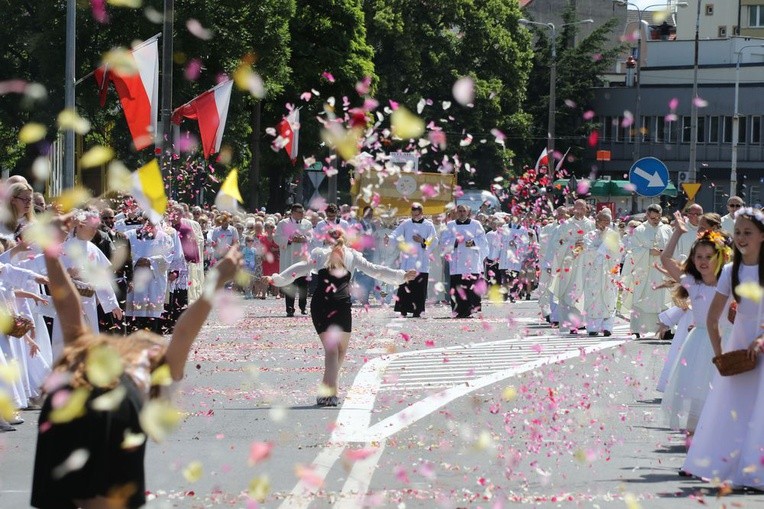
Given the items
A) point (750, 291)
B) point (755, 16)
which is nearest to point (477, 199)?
point (750, 291)

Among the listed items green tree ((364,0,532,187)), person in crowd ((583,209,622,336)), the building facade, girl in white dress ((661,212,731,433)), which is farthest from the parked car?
girl in white dress ((661,212,731,433))

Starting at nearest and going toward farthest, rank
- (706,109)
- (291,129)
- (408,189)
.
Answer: (291,129)
(408,189)
(706,109)

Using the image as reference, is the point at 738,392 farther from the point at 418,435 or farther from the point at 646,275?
the point at 646,275

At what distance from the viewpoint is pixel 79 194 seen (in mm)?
7605

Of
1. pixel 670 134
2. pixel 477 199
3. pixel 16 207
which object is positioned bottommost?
pixel 16 207

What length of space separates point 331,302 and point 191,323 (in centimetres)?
843

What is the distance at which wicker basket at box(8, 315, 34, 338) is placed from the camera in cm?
1199

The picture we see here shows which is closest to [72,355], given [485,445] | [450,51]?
[485,445]

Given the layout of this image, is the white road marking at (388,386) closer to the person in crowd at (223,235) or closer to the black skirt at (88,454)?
the black skirt at (88,454)

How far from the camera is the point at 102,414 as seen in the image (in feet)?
17.5

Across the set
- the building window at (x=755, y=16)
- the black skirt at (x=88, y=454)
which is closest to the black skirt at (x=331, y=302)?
the black skirt at (x=88, y=454)

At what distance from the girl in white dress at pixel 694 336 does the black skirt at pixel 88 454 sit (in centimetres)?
632

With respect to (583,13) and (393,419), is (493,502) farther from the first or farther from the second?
(583,13)

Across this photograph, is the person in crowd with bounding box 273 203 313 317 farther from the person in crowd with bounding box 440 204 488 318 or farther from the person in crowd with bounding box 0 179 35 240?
the person in crowd with bounding box 0 179 35 240
